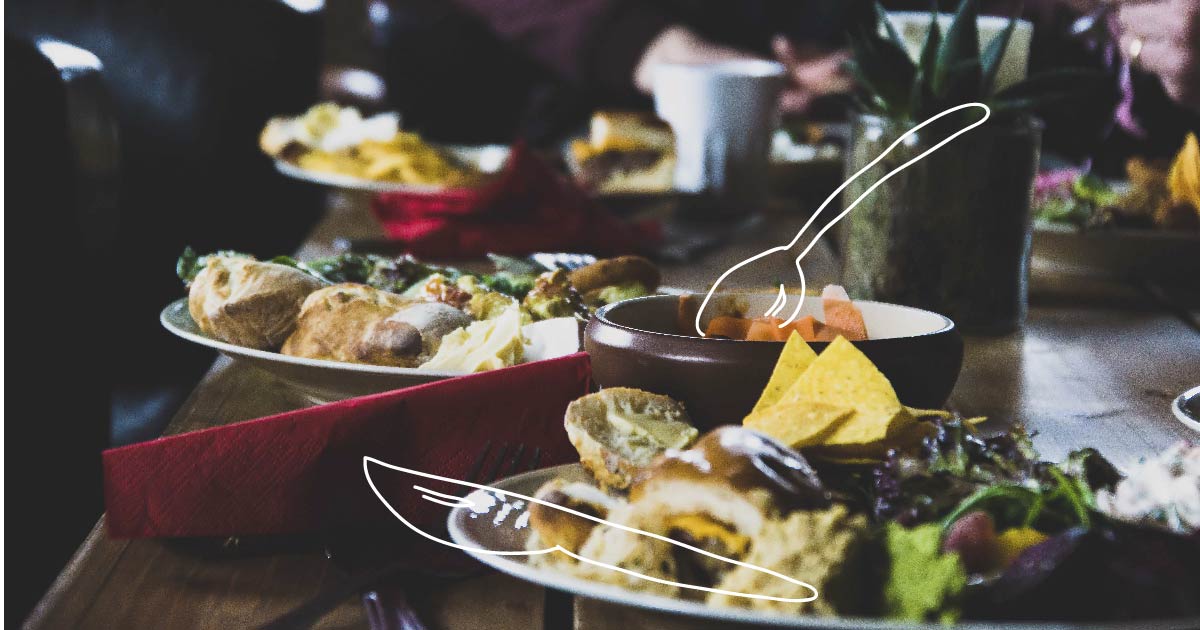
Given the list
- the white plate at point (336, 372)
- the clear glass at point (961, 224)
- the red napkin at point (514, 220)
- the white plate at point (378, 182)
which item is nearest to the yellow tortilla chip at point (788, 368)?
the white plate at point (336, 372)

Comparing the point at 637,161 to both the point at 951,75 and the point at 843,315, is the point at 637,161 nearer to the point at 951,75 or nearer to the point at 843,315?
the point at 951,75

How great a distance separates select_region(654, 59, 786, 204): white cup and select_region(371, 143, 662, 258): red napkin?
392 mm

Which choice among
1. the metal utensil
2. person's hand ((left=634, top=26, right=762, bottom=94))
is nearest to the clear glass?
the metal utensil

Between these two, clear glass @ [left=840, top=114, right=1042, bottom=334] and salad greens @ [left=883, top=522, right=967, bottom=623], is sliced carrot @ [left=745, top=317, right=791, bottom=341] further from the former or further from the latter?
clear glass @ [left=840, top=114, right=1042, bottom=334]

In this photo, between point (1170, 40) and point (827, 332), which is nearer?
point (827, 332)

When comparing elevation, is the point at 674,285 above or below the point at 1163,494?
below

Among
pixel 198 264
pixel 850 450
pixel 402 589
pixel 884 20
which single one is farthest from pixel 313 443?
pixel 884 20

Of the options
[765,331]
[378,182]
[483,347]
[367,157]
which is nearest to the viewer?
[765,331]

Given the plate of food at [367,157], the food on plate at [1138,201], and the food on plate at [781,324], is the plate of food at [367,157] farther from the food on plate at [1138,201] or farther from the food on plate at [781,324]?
the food on plate at [781,324]

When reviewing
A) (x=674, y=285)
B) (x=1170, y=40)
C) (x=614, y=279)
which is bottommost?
(x=674, y=285)

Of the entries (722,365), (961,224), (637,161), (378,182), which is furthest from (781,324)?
(637,161)

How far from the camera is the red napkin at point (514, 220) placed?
5.16 ft

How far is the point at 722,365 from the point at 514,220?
1.05m

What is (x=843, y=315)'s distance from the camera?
735mm
